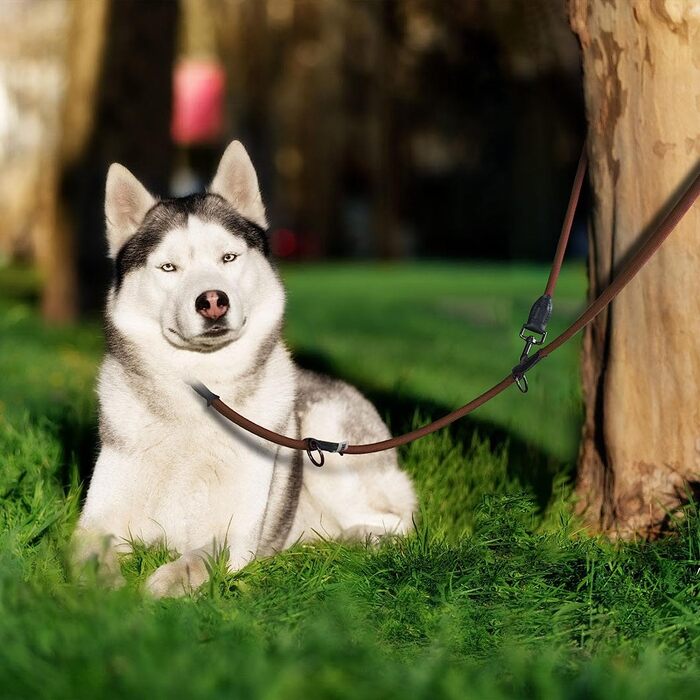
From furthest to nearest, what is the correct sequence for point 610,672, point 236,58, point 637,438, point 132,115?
point 236,58
point 132,115
point 637,438
point 610,672

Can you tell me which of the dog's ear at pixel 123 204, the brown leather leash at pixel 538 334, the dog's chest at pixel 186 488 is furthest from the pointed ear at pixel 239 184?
the dog's chest at pixel 186 488

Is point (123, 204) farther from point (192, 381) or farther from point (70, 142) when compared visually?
point (70, 142)

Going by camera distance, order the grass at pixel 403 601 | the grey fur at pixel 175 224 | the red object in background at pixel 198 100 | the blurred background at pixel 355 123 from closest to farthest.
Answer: the grass at pixel 403 601, the grey fur at pixel 175 224, the blurred background at pixel 355 123, the red object in background at pixel 198 100

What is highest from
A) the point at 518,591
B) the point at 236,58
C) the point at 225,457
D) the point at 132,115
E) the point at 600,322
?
the point at 236,58

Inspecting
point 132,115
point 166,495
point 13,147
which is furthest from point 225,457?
point 13,147

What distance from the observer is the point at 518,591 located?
362 cm

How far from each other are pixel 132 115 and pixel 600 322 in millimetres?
7276

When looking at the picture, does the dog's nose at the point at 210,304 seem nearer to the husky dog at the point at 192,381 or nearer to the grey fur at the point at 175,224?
the husky dog at the point at 192,381

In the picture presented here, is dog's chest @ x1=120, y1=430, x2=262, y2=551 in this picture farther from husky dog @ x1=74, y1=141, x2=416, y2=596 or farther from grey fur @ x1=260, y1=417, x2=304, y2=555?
grey fur @ x1=260, y1=417, x2=304, y2=555

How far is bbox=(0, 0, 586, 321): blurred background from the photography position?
74.2 ft

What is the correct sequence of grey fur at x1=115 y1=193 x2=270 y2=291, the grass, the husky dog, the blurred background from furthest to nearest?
the blurred background → grey fur at x1=115 y1=193 x2=270 y2=291 → the husky dog → the grass

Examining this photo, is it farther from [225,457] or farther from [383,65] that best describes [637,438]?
[383,65]

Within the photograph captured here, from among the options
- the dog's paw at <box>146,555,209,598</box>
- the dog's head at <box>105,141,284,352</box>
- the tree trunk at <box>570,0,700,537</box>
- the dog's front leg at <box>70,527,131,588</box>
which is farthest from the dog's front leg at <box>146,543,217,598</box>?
the tree trunk at <box>570,0,700,537</box>

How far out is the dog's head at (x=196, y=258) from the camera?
3799 mm
